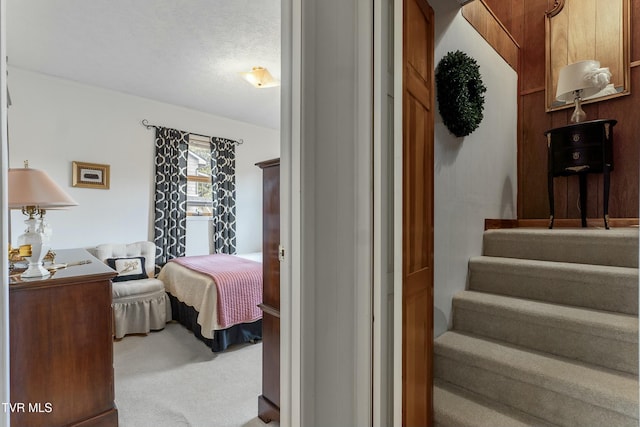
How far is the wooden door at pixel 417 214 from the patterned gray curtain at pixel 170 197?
3753mm

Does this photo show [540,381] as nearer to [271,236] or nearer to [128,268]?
[271,236]

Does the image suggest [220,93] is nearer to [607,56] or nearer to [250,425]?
[250,425]

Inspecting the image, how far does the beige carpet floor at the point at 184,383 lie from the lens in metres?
1.91

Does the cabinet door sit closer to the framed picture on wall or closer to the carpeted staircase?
the carpeted staircase

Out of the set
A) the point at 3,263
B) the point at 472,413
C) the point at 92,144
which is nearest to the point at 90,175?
the point at 92,144

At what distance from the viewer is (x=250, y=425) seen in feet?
6.06

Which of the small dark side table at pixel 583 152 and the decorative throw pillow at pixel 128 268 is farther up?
the small dark side table at pixel 583 152

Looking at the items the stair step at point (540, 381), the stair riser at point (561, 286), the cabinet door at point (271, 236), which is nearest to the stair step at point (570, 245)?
the stair riser at point (561, 286)

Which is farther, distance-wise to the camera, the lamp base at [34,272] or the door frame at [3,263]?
the lamp base at [34,272]

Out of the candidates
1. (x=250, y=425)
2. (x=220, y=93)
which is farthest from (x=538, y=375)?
(x=220, y=93)

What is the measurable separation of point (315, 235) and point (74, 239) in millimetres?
3658

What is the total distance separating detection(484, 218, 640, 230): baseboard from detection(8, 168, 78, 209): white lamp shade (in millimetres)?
2957

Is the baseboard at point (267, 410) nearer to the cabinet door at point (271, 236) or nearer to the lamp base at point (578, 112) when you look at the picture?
the cabinet door at point (271, 236)

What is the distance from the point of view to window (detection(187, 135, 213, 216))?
15.3 feet
